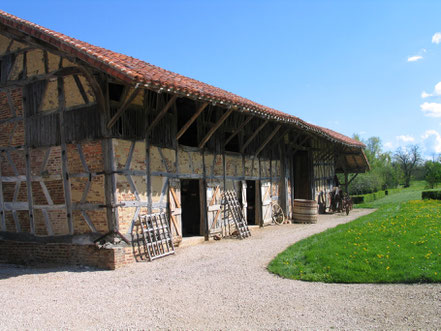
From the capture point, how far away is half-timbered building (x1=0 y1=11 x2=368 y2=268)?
762 cm

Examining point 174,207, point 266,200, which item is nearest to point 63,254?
point 174,207

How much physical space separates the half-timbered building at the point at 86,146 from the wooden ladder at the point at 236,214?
0.55 m

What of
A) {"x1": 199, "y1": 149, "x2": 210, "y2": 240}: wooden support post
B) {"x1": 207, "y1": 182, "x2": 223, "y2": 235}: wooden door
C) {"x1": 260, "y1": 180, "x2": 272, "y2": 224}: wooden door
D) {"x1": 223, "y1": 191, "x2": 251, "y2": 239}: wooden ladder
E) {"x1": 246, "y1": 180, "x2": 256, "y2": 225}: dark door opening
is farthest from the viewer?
{"x1": 246, "y1": 180, "x2": 256, "y2": 225}: dark door opening

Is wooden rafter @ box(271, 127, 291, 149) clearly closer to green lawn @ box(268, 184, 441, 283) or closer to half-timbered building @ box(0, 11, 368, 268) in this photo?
half-timbered building @ box(0, 11, 368, 268)

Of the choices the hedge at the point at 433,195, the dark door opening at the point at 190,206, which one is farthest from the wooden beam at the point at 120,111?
the hedge at the point at 433,195

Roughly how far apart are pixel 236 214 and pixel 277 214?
154 inches

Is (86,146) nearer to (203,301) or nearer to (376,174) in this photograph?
(203,301)

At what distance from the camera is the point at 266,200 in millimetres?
13844

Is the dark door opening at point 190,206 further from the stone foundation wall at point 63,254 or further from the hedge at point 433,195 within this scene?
the hedge at point 433,195

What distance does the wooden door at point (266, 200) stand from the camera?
13578 mm

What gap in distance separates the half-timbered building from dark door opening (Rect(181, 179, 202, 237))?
5.80 ft

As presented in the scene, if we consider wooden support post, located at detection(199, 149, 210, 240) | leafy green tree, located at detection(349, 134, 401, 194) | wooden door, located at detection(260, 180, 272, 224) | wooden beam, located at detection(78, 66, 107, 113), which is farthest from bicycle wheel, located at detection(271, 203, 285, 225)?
leafy green tree, located at detection(349, 134, 401, 194)

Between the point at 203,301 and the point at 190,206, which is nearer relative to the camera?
the point at 203,301

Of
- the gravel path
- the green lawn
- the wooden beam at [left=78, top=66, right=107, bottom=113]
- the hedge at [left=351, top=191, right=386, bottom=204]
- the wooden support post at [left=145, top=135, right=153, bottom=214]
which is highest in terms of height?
the wooden beam at [left=78, top=66, right=107, bottom=113]
